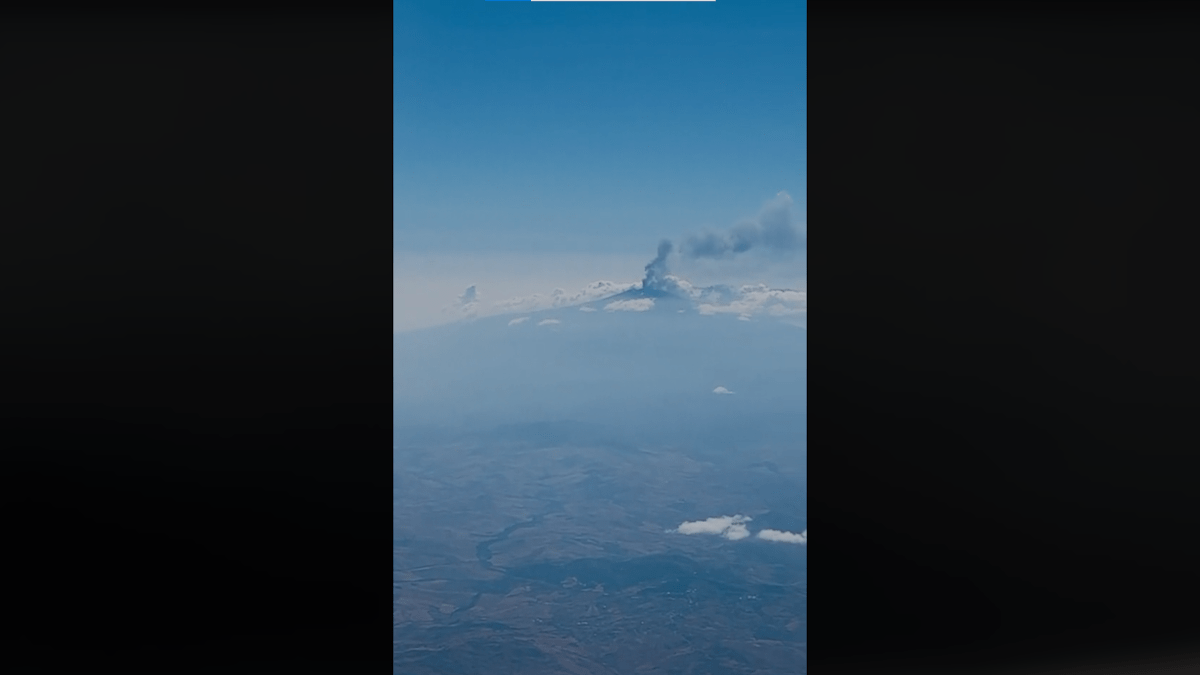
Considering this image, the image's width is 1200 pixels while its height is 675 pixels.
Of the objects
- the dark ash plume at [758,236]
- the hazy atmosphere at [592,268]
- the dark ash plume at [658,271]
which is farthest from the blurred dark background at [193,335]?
the dark ash plume at [758,236]

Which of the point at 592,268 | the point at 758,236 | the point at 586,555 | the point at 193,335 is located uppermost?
the point at 758,236

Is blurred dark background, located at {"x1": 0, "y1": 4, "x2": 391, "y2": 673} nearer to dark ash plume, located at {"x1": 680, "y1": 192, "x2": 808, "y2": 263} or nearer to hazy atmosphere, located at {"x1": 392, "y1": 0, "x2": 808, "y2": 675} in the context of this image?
hazy atmosphere, located at {"x1": 392, "y1": 0, "x2": 808, "y2": 675}

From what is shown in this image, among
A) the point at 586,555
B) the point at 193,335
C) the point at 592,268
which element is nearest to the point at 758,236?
the point at 592,268

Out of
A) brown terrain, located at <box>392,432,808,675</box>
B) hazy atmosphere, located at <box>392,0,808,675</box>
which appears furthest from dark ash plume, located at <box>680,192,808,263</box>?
brown terrain, located at <box>392,432,808,675</box>

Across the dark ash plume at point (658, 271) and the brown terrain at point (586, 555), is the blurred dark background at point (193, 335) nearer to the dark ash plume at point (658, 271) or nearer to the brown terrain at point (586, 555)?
the brown terrain at point (586, 555)

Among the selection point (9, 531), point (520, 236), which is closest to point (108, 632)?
point (9, 531)
